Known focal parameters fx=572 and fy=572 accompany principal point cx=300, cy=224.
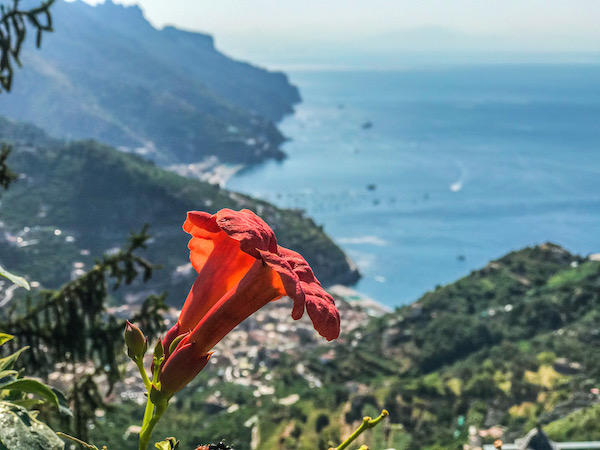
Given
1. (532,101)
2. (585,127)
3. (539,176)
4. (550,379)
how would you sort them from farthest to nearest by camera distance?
(532,101), (585,127), (539,176), (550,379)

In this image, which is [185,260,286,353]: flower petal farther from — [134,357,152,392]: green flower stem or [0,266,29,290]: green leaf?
[0,266,29,290]: green leaf

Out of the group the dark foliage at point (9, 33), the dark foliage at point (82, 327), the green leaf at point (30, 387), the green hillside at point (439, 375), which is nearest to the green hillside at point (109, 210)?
the green hillside at point (439, 375)

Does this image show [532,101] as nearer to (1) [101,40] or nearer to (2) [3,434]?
(1) [101,40]

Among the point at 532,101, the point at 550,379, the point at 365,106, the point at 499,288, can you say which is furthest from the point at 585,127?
the point at 550,379

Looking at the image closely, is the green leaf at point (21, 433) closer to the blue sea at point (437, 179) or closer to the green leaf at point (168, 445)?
the green leaf at point (168, 445)

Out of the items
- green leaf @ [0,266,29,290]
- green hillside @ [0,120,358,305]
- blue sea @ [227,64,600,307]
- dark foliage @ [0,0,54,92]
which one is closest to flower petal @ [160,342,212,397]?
green leaf @ [0,266,29,290]

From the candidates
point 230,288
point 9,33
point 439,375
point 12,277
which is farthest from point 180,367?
point 439,375
